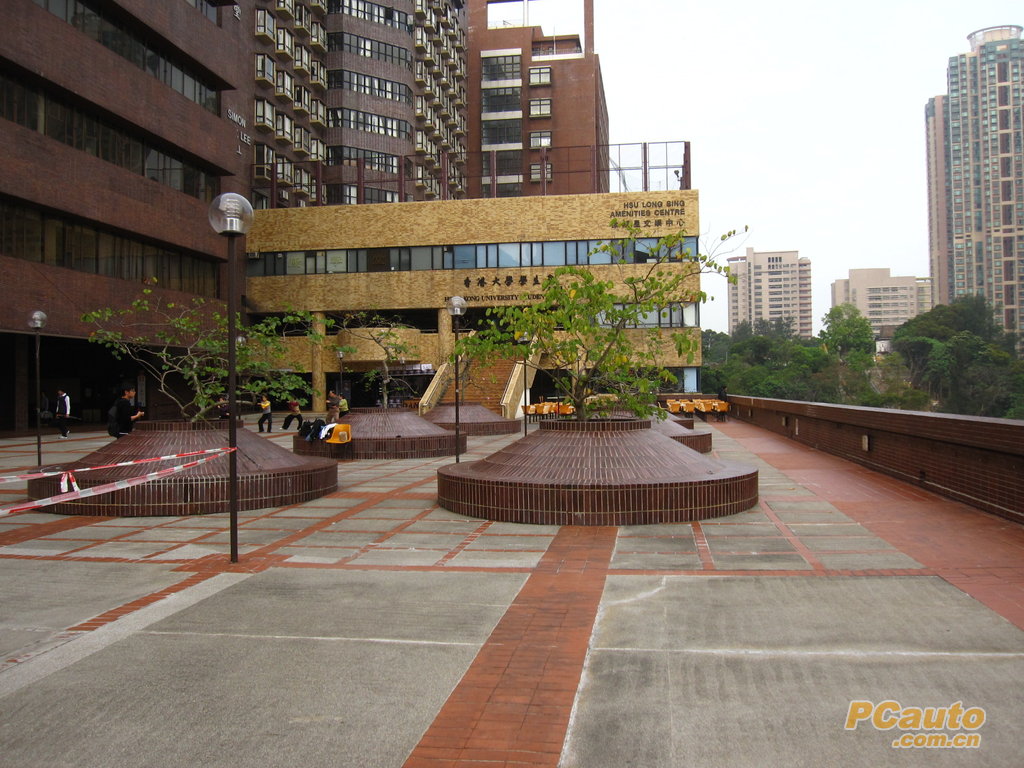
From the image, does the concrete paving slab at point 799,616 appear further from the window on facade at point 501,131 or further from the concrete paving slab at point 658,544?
the window on facade at point 501,131

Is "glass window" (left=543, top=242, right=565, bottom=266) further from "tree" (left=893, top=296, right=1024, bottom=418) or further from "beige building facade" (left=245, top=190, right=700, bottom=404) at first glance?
"tree" (left=893, top=296, right=1024, bottom=418)

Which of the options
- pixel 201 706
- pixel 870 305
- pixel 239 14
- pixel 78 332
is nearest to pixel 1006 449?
pixel 201 706

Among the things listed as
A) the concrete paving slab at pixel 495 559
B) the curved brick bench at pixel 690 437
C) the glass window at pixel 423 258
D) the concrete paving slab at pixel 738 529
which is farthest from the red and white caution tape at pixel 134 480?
the glass window at pixel 423 258

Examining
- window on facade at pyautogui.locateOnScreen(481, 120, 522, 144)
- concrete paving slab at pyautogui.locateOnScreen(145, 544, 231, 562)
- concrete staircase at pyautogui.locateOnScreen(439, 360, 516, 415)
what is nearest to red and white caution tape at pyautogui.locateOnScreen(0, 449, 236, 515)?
concrete paving slab at pyautogui.locateOnScreen(145, 544, 231, 562)

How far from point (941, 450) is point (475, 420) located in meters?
16.0

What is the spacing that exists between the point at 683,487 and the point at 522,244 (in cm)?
3549

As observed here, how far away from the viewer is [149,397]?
37.8 m

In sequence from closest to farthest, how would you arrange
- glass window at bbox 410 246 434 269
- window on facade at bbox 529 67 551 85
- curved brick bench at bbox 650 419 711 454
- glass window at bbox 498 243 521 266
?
curved brick bench at bbox 650 419 711 454 < glass window at bbox 498 243 521 266 < glass window at bbox 410 246 434 269 < window on facade at bbox 529 67 551 85

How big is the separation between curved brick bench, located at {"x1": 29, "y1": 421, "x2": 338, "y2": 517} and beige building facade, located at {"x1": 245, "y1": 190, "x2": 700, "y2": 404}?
99.8 ft

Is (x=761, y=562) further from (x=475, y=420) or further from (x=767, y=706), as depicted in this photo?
(x=475, y=420)

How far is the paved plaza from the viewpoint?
3.48 m

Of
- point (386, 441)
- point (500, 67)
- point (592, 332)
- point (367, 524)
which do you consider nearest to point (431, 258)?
point (386, 441)

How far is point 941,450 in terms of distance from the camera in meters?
10.7

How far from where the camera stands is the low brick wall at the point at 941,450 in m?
8.57
